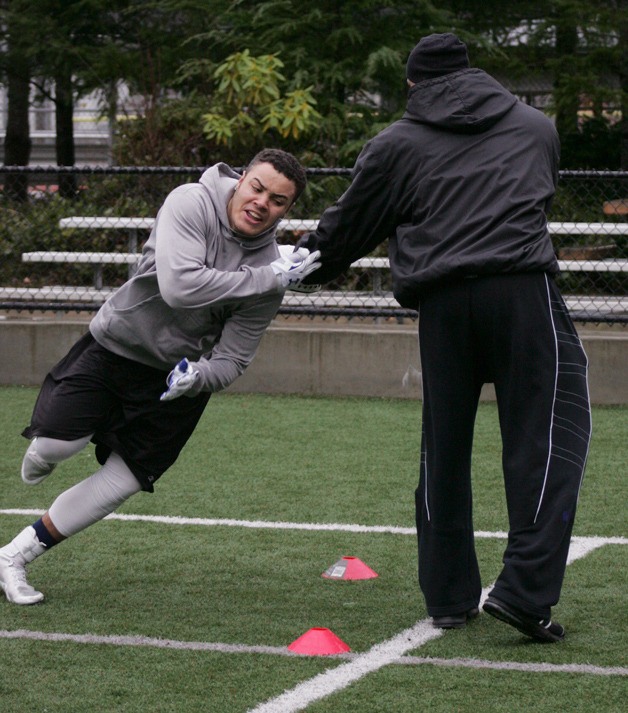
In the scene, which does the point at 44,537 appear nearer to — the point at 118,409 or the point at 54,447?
the point at 54,447

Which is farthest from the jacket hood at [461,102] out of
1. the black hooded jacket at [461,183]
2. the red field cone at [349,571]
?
the red field cone at [349,571]

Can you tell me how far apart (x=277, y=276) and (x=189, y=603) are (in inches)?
49.5

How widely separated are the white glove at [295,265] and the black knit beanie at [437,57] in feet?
2.35

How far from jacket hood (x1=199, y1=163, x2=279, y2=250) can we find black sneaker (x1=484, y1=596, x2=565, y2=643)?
1.49 meters

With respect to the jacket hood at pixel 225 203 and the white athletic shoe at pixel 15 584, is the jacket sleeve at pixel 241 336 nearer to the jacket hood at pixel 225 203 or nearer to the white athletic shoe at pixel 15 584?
the jacket hood at pixel 225 203

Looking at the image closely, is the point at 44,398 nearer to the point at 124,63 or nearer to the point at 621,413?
the point at 621,413

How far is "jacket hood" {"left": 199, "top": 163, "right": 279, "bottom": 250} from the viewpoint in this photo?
14.6 ft

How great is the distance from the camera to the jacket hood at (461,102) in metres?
4.11

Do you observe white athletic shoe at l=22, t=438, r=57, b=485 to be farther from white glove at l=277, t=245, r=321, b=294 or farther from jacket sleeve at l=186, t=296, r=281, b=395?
white glove at l=277, t=245, r=321, b=294

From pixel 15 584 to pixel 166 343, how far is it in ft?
3.43

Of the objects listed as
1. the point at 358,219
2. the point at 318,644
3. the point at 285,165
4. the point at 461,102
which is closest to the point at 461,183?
the point at 461,102

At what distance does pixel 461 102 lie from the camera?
4.12 meters

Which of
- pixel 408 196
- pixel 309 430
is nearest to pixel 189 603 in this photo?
pixel 408 196

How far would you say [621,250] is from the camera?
979 cm
